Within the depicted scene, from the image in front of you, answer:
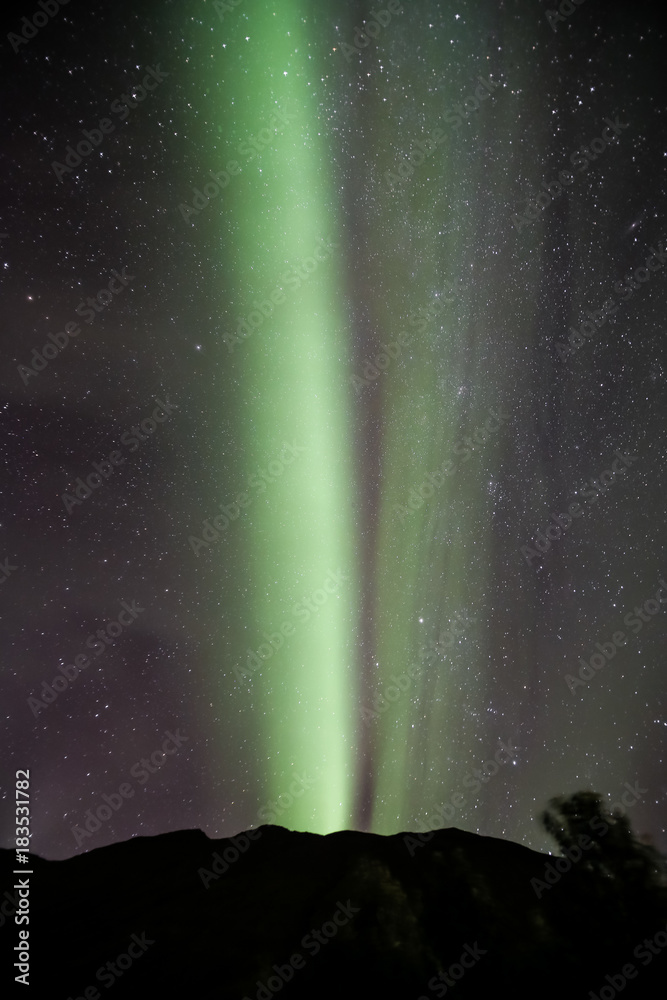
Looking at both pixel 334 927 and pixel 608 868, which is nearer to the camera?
pixel 334 927

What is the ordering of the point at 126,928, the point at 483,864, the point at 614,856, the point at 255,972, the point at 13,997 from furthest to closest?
the point at 483,864 < the point at 614,856 < the point at 126,928 < the point at 255,972 < the point at 13,997

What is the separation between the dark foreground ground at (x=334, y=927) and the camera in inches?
481

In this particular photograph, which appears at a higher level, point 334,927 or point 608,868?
point 334,927

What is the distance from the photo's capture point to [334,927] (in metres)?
14.5

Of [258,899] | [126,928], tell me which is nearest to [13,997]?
[126,928]

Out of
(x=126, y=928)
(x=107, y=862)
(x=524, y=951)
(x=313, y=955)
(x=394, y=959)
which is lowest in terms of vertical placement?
(x=524, y=951)

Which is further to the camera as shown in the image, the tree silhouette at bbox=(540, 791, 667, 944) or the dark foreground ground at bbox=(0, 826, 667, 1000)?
the tree silhouette at bbox=(540, 791, 667, 944)

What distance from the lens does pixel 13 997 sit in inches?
424

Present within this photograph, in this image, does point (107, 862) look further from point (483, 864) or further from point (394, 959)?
point (483, 864)

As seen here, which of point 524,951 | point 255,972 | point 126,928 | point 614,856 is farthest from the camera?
point 614,856

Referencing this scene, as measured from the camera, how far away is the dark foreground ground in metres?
12.2

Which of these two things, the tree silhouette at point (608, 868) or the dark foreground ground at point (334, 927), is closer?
the dark foreground ground at point (334, 927)

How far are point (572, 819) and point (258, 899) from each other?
10514 millimetres

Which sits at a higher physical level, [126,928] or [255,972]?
[126,928]
